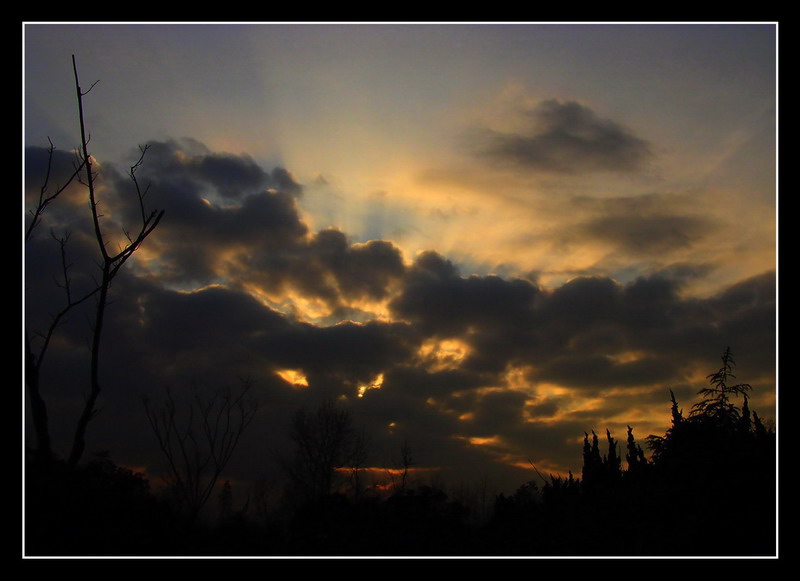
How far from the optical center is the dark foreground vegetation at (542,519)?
1703 centimetres

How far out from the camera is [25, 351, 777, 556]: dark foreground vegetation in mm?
17031

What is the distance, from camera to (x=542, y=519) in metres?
20.6

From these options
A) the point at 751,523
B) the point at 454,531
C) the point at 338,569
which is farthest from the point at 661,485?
the point at 338,569

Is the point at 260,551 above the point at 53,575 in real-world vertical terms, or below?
below
